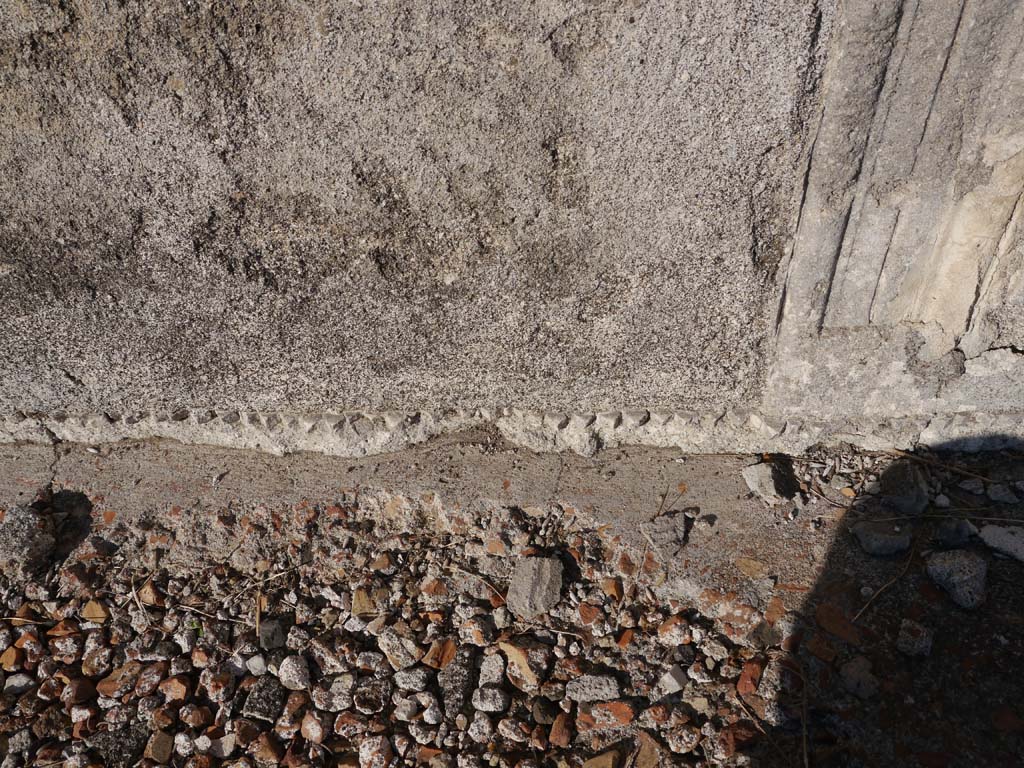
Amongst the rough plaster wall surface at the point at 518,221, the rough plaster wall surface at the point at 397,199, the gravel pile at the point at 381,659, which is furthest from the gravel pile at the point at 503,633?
the rough plaster wall surface at the point at 397,199

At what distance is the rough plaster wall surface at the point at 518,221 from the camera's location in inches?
50.2

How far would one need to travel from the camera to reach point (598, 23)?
1256mm

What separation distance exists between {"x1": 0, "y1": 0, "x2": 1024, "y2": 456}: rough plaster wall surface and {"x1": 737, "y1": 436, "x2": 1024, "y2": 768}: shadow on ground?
21 centimetres

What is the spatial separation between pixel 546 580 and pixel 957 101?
1.36m

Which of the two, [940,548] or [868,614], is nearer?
[868,614]

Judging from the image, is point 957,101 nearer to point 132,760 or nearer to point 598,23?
point 598,23

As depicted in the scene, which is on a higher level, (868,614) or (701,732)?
(868,614)

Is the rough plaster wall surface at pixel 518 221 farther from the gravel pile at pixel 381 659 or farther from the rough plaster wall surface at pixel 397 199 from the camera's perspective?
the gravel pile at pixel 381 659

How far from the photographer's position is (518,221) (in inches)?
59.4

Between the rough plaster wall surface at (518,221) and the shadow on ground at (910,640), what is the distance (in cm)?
21

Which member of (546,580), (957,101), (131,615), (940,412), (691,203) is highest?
(957,101)

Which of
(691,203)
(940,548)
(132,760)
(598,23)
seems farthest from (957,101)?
(132,760)

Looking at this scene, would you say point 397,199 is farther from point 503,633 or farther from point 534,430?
point 503,633

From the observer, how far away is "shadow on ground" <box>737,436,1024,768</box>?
1.32 m
